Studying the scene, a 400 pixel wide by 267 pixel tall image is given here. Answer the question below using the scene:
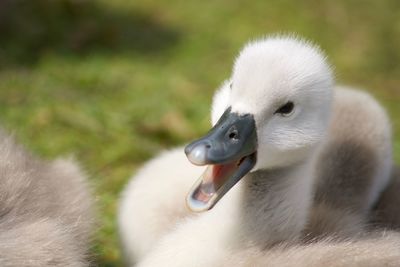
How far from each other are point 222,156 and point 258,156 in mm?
122

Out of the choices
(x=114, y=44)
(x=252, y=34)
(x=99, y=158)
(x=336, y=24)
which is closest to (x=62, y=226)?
(x=99, y=158)

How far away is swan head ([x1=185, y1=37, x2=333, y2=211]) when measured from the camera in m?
1.57

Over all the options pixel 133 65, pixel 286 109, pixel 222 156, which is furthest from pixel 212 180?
pixel 133 65

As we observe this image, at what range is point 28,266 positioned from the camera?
152cm

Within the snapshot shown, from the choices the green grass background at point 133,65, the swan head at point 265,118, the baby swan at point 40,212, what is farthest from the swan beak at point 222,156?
the green grass background at point 133,65

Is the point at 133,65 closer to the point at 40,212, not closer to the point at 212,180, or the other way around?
the point at 40,212

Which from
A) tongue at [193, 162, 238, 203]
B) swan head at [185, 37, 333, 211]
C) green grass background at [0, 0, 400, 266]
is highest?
green grass background at [0, 0, 400, 266]

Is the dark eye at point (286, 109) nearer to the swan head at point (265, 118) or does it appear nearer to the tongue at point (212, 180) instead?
the swan head at point (265, 118)

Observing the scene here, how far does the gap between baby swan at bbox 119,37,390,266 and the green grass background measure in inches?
14.1

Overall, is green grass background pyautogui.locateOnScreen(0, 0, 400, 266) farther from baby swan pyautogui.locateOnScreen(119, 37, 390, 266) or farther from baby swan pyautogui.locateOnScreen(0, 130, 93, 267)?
baby swan pyautogui.locateOnScreen(119, 37, 390, 266)

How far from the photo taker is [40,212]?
1.70 meters

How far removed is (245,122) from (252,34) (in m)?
2.86

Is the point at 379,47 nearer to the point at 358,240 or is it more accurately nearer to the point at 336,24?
the point at 336,24

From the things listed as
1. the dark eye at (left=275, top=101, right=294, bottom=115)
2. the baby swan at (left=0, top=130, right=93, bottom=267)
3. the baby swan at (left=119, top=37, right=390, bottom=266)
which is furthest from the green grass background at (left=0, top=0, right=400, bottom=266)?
the dark eye at (left=275, top=101, right=294, bottom=115)
